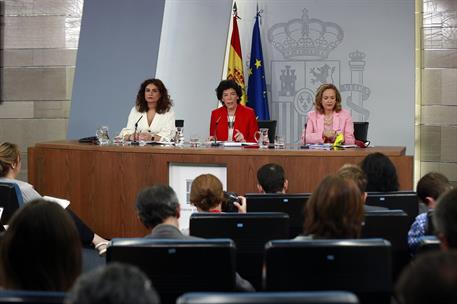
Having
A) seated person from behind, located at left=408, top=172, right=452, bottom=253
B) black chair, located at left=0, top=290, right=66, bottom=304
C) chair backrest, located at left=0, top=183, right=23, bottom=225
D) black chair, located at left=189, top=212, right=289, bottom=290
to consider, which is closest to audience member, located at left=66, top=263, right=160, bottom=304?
black chair, located at left=0, top=290, right=66, bottom=304

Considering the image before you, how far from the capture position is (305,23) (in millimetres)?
9461

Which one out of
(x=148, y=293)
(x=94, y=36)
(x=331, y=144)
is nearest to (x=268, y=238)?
A: (x=148, y=293)

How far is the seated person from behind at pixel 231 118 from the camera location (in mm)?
7449

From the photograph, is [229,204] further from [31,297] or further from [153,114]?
[31,297]

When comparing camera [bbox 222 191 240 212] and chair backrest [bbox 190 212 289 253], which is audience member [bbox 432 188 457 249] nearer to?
chair backrest [bbox 190 212 289 253]

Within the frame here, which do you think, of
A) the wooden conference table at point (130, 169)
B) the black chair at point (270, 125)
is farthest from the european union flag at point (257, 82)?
the wooden conference table at point (130, 169)

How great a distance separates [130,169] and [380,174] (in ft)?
8.43

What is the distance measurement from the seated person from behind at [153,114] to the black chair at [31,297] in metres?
5.30

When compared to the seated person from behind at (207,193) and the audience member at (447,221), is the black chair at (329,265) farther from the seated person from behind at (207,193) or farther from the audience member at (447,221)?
the seated person from behind at (207,193)

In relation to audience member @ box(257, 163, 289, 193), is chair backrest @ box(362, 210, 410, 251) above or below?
below

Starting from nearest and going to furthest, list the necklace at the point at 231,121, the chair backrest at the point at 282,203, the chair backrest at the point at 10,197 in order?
1. the chair backrest at the point at 282,203
2. the chair backrest at the point at 10,197
3. the necklace at the point at 231,121

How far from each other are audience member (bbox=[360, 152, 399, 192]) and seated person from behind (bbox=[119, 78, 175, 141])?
108 inches

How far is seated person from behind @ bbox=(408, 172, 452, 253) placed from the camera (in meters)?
Result: 4.14

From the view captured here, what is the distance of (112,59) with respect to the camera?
906 centimetres
